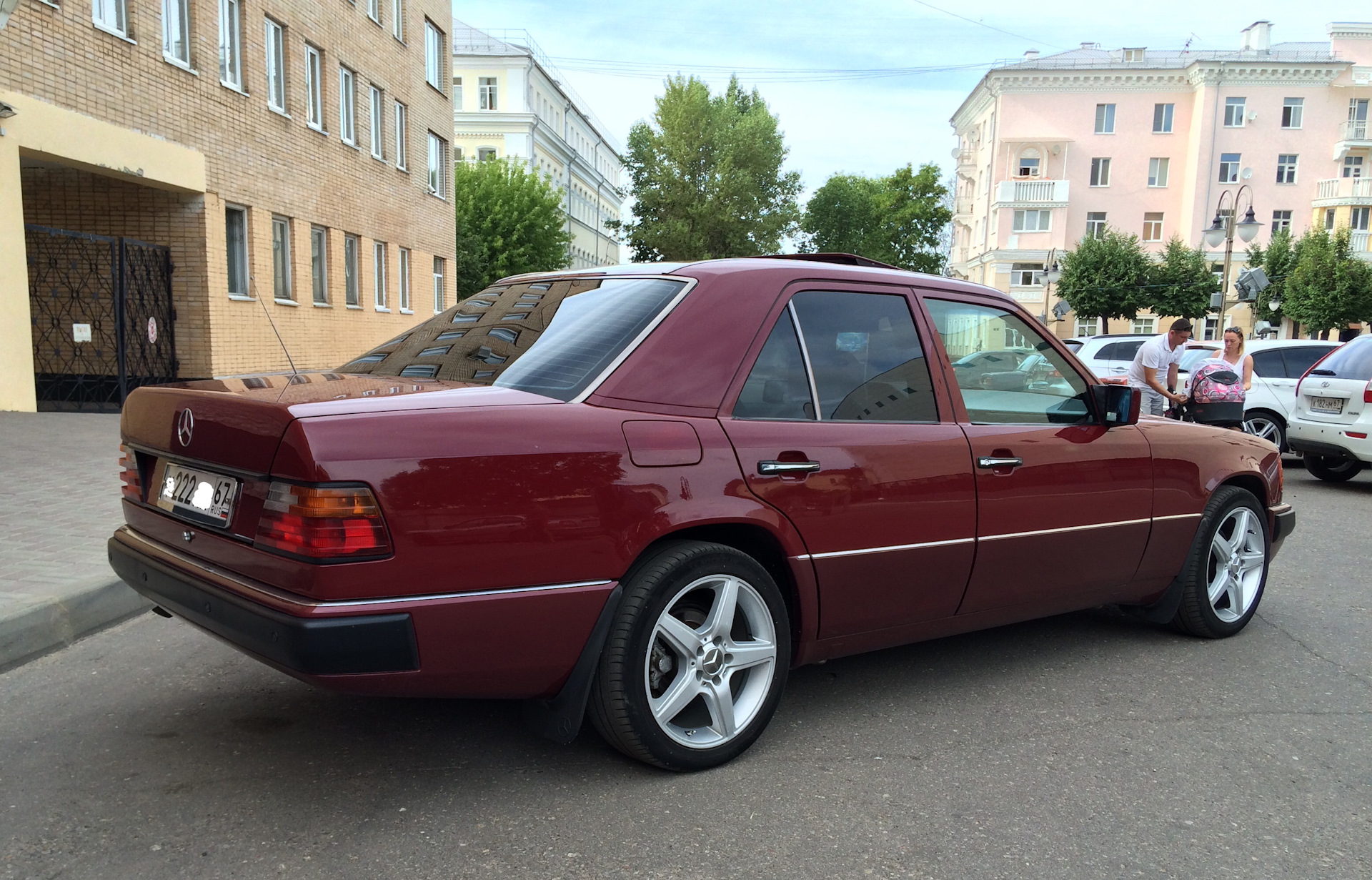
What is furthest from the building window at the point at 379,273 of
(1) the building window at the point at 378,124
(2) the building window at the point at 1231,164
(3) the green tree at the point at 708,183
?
(2) the building window at the point at 1231,164

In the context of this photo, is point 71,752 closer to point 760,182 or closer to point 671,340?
point 671,340

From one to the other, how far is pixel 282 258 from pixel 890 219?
58.9 m

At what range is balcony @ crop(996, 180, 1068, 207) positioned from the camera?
57.4 metres

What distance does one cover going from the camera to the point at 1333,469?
11.7 m

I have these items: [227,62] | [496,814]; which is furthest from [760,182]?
[496,814]

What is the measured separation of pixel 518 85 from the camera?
63250mm

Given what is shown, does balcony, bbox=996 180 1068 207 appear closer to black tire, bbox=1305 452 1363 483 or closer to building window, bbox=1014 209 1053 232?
building window, bbox=1014 209 1053 232

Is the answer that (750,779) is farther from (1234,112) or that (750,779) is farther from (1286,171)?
(1286,171)

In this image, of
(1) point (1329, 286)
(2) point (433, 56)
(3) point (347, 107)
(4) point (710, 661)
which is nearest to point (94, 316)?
(3) point (347, 107)

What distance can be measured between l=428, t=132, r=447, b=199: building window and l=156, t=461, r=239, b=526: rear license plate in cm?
2641

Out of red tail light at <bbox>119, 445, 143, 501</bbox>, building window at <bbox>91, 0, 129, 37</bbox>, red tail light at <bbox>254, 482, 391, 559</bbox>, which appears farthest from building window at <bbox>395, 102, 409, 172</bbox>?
red tail light at <bbox>254, 482, 391, 559</bbox>

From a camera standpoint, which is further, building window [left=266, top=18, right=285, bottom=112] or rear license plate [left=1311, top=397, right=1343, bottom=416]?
building window [left=266, top=18, right=285, bottom=112]

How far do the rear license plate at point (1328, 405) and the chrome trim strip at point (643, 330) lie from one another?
9.86 m

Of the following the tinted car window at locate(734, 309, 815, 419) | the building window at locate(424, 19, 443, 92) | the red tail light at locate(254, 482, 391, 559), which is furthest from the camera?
the building window at locate(424, 19, 443, 92)
